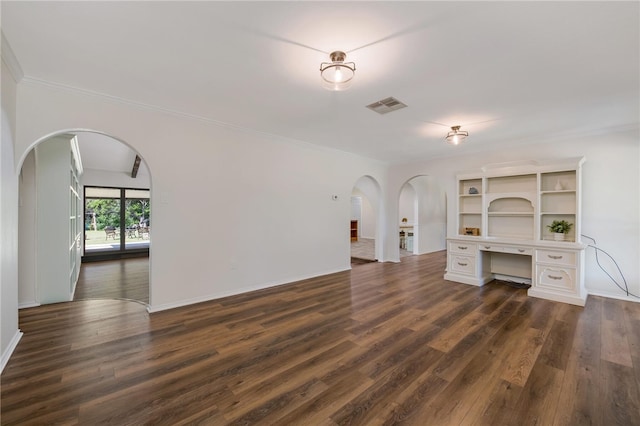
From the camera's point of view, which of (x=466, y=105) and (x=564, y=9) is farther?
(x=466, y=105)

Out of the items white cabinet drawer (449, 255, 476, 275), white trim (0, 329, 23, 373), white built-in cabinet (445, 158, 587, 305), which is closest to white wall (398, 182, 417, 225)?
white built-in cabinet (445, 158, 587, 305)

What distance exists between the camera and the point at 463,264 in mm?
5109

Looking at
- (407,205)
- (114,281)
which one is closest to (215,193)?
(114,281)

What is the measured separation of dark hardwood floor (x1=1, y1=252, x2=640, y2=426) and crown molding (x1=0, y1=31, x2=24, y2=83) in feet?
8.49

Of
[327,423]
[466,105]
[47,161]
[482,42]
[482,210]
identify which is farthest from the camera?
[482,210]

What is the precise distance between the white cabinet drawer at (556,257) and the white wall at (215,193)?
11.8 feet

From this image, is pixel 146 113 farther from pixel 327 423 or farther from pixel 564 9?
pixel 564 9

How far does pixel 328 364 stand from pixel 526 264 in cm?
454

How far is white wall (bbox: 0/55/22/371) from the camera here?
2.29 metres

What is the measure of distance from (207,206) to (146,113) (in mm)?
1406

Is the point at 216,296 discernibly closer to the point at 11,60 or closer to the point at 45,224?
the point at 45,224

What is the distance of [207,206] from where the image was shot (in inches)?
157

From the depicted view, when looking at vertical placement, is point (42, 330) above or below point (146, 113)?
below

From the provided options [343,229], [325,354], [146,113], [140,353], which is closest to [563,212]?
[343,229]
